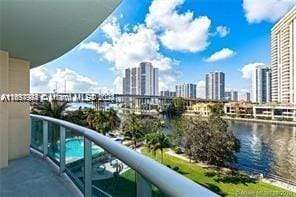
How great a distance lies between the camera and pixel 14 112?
490cm

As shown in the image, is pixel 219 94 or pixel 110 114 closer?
A: pixel 110 114

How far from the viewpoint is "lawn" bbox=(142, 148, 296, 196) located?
20.0m

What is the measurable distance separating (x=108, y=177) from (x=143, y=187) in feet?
2.48

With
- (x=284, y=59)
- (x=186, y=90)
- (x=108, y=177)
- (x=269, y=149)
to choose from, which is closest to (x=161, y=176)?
(x=108, y=177)

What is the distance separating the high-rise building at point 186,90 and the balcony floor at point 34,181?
69.3m

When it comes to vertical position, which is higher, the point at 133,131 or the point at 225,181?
the point at 133,131

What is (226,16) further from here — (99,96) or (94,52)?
(99,96)

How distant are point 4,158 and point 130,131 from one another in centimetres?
2702

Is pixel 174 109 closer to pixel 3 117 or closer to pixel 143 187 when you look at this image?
pixel 3 117

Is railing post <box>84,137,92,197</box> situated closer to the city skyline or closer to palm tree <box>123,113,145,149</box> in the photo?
palm tree <box>123,113,145,149</box>

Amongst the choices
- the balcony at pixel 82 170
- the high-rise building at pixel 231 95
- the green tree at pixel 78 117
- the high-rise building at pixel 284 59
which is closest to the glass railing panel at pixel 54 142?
the balcony at pixel 82 170

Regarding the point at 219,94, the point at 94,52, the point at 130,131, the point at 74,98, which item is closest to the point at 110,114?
the point at 130,131

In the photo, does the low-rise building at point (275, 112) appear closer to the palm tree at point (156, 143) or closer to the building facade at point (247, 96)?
the building facade at point (247, 96)

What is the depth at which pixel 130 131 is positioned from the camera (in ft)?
101
